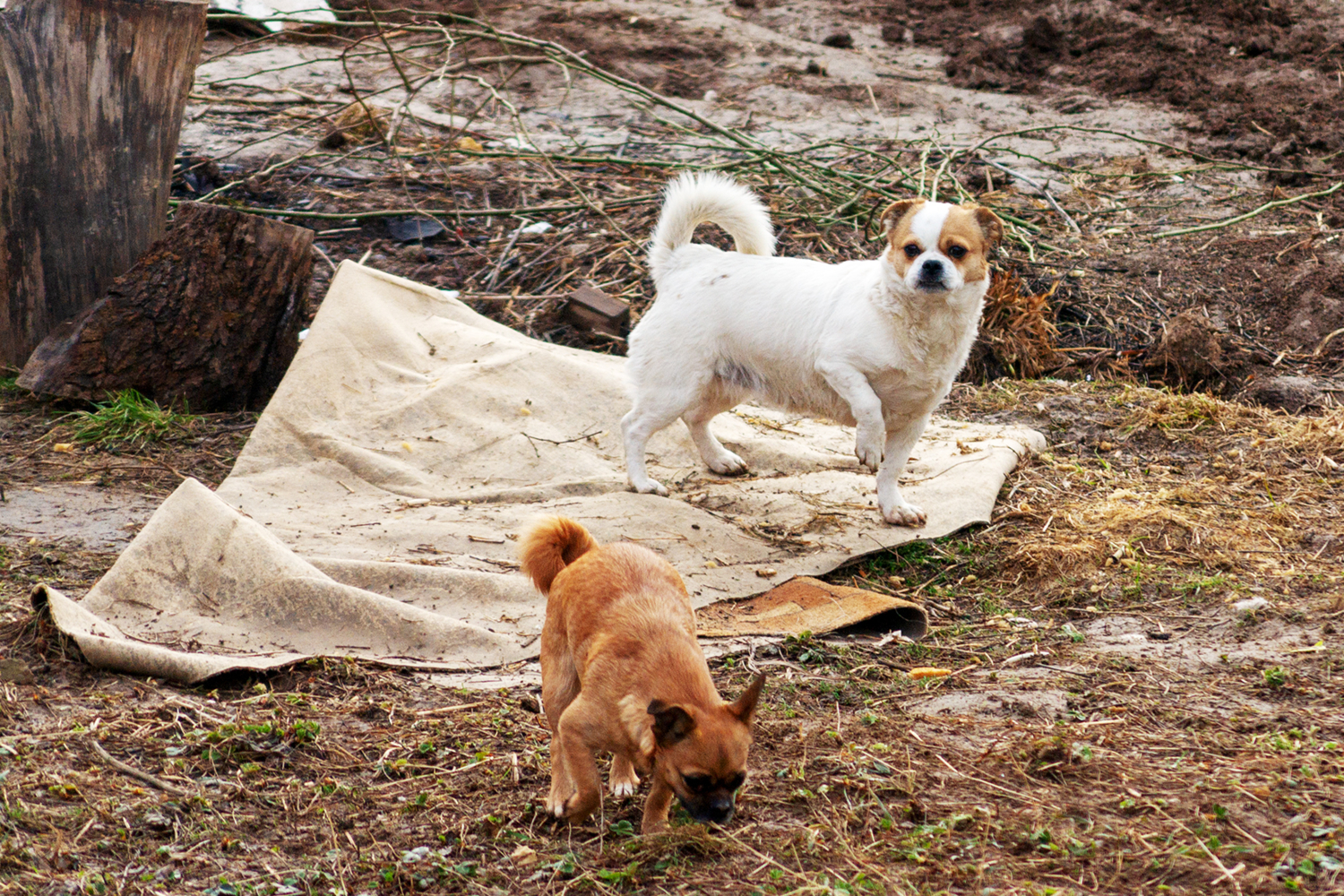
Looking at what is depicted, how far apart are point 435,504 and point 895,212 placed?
2.61 meters

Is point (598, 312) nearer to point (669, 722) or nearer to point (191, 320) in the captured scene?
point (191, 320)

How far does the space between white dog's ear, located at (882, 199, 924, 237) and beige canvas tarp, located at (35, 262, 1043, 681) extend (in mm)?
1388

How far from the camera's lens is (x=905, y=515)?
220 inches

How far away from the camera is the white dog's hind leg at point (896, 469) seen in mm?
5621

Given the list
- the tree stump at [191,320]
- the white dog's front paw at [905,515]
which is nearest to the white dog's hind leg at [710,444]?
the white dog's front paw at [905,515]

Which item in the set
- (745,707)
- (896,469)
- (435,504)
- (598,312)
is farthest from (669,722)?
(598,312)

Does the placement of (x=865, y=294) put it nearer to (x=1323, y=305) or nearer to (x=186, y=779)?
(x=186, y=779)

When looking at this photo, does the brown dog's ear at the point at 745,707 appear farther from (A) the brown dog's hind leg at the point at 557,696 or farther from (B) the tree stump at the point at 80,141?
(B) the tree stump at the point at 80,141

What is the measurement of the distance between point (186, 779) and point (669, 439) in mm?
3836

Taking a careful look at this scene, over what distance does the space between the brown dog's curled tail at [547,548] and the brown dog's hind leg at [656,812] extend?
76cm

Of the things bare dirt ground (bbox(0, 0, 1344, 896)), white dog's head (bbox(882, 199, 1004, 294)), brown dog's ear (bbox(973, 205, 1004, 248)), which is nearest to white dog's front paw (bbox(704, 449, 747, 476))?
bare dirt ground (bbox(0, 0, 1344, 896))

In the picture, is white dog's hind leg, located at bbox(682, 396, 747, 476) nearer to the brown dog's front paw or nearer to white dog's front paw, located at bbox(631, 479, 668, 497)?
white dog's front paw, located at bbox(631, 479, 668, 497)

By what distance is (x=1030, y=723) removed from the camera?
3.61m

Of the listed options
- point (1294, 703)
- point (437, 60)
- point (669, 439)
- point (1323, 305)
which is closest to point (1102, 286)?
point (1323, 305)
